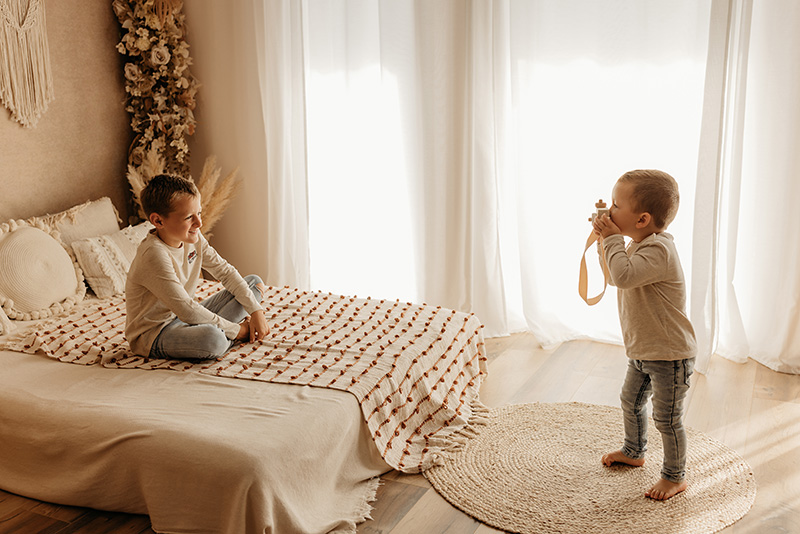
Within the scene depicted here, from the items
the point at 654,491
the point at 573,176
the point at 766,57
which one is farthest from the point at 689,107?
the point at 654,491

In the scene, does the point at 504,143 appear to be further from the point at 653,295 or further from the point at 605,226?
the point at 653,295

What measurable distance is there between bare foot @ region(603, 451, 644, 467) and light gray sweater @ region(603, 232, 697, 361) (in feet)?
1.29

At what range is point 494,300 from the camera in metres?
3.52

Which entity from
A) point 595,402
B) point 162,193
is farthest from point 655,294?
point 162,193

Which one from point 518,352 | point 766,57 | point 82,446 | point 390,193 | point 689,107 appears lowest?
point 518,352

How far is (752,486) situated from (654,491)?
0.31m

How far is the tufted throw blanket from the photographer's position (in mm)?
2258

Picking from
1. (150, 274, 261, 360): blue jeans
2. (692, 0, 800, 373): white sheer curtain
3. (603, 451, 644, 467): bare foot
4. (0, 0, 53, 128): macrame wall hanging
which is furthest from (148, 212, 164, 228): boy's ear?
(692, 0, 800, 373): white sheer curtain

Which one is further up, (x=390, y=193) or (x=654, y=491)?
(x=390, y=193)

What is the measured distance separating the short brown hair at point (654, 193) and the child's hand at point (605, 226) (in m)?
0.08

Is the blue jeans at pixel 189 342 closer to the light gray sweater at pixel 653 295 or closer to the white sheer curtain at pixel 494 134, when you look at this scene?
the light gray sweater at pixel 653 295

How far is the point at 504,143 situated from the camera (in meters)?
3.44

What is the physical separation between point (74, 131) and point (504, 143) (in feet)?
6.76

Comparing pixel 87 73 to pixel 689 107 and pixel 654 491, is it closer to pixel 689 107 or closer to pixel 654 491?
pixel 689 107
